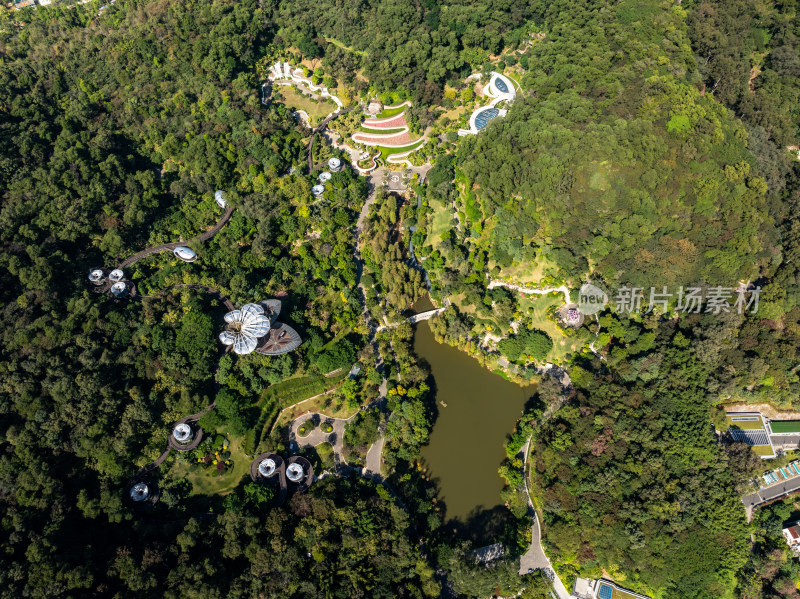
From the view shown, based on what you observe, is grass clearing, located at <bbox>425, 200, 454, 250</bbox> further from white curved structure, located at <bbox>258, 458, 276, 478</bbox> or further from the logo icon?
white curved structure, located at <bbox>258, 458, 276, 478</bbox>

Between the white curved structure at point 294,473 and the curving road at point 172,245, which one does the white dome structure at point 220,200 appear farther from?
the white curved structure at point 294,473

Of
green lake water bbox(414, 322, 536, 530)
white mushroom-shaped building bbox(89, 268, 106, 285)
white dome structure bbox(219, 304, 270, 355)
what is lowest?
green lake water bbox(414, 322, 536, 530)

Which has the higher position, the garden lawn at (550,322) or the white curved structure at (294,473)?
the garden lawn at (550,322)

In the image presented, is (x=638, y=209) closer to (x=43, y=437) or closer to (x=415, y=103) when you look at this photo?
(x=415, y=103)

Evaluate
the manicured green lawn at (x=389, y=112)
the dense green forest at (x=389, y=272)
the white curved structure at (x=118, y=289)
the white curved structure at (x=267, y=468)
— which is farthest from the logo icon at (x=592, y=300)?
the white curved structure at (x=118, y=289)

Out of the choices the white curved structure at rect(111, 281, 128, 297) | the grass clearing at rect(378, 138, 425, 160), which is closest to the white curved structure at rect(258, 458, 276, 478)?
the white curved structure at rect(111, 281, 128, 297)

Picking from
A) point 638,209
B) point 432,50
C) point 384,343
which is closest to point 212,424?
point 384,343
